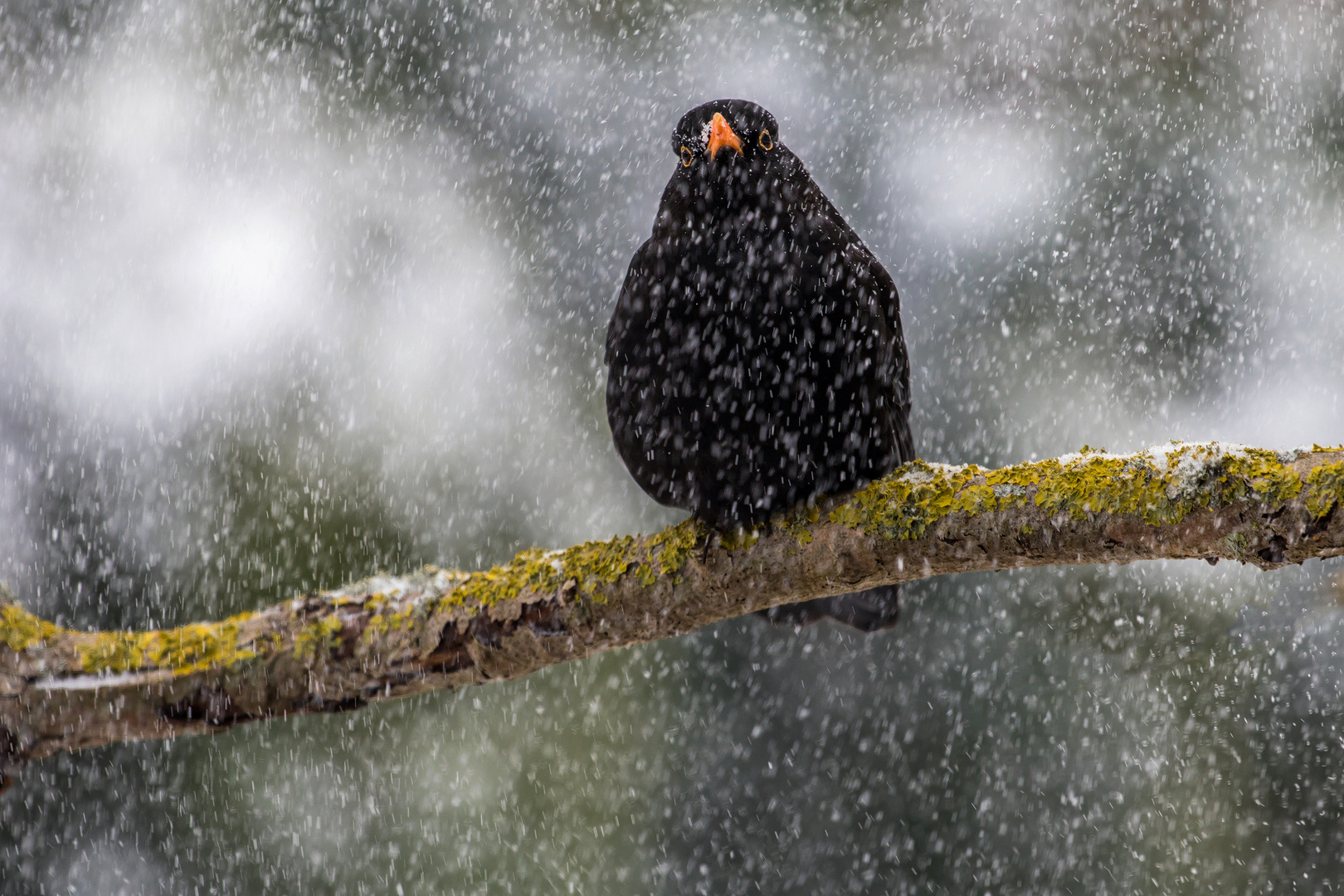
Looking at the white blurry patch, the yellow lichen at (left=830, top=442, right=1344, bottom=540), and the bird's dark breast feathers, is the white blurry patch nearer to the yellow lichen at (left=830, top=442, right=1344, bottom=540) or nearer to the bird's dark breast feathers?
the bird's dark breast feathers

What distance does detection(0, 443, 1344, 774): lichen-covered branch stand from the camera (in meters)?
2.30

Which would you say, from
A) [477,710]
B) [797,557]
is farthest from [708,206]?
[477,710]

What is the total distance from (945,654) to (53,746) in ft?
17.3

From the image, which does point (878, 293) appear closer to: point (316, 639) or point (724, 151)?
point (724, 151)

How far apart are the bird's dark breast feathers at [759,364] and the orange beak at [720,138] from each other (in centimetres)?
19

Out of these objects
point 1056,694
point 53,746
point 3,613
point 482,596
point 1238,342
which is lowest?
point 53,746

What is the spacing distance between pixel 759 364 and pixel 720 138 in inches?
26.3

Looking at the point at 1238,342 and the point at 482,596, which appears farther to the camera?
the point at 1238,342

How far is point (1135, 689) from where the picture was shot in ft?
20.9

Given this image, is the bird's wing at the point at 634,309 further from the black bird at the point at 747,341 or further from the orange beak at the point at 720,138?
the orange beak at the point at 720,138

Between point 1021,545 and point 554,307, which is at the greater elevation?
point 554,307

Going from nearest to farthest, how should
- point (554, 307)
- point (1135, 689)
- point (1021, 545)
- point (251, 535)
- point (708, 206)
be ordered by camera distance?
1. point (1021, 545)
2. point (708, 206)
3. point (251, 535)
4. point (1135, 689)
5. point (554, 307)

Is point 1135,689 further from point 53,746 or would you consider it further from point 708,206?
point 53,746

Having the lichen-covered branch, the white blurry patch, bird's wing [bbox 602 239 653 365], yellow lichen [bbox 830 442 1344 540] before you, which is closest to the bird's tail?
the lichen-covered branch
